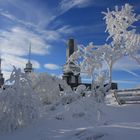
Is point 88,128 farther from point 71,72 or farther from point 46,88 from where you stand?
point 71,72

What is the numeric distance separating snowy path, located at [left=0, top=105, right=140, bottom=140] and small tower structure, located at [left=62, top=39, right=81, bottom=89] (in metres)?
7.86

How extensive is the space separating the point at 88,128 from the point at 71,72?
17.0m

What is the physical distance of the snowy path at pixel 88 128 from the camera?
1053 cm

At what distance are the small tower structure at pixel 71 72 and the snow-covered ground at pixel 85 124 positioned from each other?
6866mm

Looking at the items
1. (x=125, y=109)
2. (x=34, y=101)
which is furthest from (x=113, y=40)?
(x=34, y=101)

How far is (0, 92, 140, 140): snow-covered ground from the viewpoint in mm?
10695

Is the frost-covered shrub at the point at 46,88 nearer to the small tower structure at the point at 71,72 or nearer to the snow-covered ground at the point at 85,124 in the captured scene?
the snow-covered ground at the point at 85,124

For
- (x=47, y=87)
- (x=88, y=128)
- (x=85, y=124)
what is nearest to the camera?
(x=88, y=128)

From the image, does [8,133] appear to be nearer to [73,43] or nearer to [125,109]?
[125,109]

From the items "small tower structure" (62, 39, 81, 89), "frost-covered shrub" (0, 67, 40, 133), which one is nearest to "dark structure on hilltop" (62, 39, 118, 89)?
"small tower structure" (62, 39, 81, 89)

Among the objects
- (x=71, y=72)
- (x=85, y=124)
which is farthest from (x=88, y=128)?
(x=71, y=72)

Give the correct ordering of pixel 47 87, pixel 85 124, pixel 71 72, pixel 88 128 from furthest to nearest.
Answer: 1. pixel 71 72
2. pixel 47 87
3. pixel 85 124
4. pixel 88 128

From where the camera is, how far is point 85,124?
13539mm

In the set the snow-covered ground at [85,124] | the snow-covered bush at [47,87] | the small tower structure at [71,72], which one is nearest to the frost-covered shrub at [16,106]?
the snow-covered ground at [85,124]
